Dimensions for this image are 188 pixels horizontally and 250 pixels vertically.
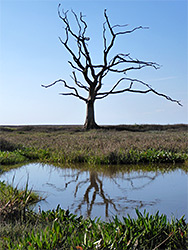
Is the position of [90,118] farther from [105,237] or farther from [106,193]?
[105,237]

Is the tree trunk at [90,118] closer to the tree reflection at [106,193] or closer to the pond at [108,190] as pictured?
the pond at [108,190]

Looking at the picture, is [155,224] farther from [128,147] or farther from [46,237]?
[128,147]

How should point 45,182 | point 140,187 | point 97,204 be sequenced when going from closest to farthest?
point 97,204, point 140,187, point 45,182


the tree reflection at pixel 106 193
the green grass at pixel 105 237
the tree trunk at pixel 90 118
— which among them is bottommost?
the tree reflection at pixel 106 193

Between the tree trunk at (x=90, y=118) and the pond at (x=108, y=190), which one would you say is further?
the tree trunk at (x=90, y=118)

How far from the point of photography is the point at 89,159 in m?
7.61

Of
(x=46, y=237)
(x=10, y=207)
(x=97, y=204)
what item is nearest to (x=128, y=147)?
(x=97, y=204)

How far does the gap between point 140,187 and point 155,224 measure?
89.8 inches

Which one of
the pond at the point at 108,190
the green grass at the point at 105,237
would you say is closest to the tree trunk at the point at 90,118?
the pond at the point at 108,190

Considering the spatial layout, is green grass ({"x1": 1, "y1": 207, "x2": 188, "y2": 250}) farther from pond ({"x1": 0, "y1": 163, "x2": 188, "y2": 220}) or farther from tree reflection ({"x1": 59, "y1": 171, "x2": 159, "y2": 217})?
tree reflection ({"x1": 59, "y1": 171, "x2": 159, "y2": 217})

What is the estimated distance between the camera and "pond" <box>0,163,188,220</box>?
3818mm

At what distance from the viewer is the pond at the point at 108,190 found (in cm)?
382

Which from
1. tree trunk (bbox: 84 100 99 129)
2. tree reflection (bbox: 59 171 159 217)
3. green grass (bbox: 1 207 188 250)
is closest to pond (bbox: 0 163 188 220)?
tree reflection (bbox: 59 171 159 217)

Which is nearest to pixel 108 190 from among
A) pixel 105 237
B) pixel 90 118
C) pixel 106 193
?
pixel 106 193
